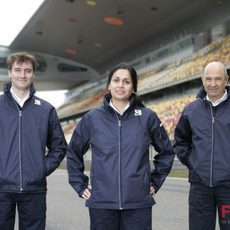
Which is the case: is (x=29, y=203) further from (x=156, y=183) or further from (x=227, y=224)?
(x=227, y=224)

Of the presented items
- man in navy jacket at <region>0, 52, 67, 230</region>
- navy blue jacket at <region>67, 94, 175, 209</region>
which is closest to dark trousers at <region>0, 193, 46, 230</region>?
man in navy jacket at <region>0, 52, 67, 230</region>

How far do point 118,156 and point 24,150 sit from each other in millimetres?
776

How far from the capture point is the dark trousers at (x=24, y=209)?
3.79m

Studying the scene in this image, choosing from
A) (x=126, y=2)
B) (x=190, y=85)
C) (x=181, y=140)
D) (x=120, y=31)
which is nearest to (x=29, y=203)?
(x=181, y=140)

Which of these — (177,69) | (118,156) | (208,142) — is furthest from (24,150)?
(177,69)

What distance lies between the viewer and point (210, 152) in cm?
395

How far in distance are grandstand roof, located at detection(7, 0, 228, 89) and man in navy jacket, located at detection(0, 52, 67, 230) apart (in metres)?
27.7

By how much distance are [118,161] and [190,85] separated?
999 inches

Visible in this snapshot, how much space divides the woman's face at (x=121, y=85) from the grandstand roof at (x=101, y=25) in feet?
91.1

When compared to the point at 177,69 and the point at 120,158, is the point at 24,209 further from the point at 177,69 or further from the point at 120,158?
the point at 177,69

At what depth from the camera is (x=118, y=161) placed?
143 inches

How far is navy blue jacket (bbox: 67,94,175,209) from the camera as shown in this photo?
361 centimetres

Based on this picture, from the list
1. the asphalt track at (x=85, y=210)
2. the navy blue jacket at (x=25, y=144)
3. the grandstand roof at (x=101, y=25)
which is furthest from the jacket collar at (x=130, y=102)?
the grandstand roof at (x=101, y=25)

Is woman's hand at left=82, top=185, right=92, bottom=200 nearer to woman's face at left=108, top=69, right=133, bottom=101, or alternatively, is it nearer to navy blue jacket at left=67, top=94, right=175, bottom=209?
navy blue jacket at left=67, top=94, right=175, bottom=209
